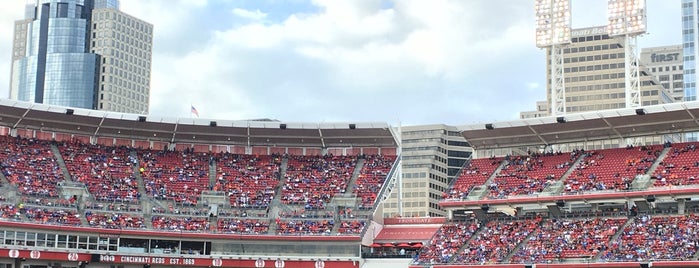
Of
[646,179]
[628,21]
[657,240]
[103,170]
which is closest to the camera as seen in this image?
[657,240]

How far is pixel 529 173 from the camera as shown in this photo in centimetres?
9188

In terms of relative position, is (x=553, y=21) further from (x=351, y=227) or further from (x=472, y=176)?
(x=351, y=227)

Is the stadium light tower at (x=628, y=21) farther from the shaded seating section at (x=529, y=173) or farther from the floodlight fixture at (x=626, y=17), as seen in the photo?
the shaded seating section at (x=529, y=173)

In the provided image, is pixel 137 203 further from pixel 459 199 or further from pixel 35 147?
pixel 459 199

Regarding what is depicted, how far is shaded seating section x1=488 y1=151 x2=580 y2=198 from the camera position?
291 feet

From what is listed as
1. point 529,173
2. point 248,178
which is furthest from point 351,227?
point 529,173

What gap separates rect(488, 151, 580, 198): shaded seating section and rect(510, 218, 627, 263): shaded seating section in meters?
5.42

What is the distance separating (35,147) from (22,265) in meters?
15.0

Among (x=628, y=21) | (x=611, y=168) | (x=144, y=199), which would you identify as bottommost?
(x=144, y=199)

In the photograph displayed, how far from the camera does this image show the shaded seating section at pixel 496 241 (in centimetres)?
8231

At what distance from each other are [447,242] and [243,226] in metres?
19.8

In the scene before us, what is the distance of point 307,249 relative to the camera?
296 feet

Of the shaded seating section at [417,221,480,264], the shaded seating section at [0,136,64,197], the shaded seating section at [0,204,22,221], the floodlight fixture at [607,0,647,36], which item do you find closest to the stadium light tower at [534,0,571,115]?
the floodlight fixture at [607,0,647,36]

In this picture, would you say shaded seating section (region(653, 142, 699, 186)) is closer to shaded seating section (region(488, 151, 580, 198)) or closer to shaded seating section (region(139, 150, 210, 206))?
shaded seating section (region(488, 151, 580, 198))
